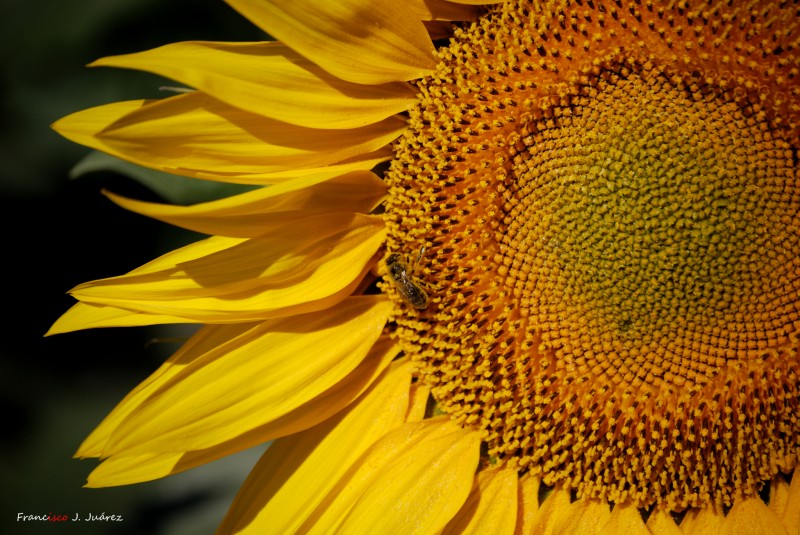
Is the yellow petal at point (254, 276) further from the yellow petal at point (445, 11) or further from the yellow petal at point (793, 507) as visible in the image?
the yellow petal at point (793, 507)

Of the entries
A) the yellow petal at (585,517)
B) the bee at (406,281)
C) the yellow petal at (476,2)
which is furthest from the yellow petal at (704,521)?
the yellow petal at (476,2)

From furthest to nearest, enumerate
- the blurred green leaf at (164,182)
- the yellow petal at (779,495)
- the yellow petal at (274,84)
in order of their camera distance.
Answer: the blurred green leaf at (164,182) → the yellow petal at (779,495) → the yellow petal at (274,84)

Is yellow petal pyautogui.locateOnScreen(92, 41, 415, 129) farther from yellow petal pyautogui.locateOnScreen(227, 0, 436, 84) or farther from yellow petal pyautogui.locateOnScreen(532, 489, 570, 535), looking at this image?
yellow petal pyautogui.locateOnScreen(532, 489, 570, 535)

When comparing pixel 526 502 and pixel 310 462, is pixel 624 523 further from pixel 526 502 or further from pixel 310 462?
pixel 310 462

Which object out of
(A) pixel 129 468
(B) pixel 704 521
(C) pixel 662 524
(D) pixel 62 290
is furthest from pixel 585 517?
(D) pixel 62 290

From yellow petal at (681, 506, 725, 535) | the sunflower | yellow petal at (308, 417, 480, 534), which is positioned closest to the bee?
the sunflower

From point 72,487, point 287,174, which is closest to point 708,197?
point 287,174
